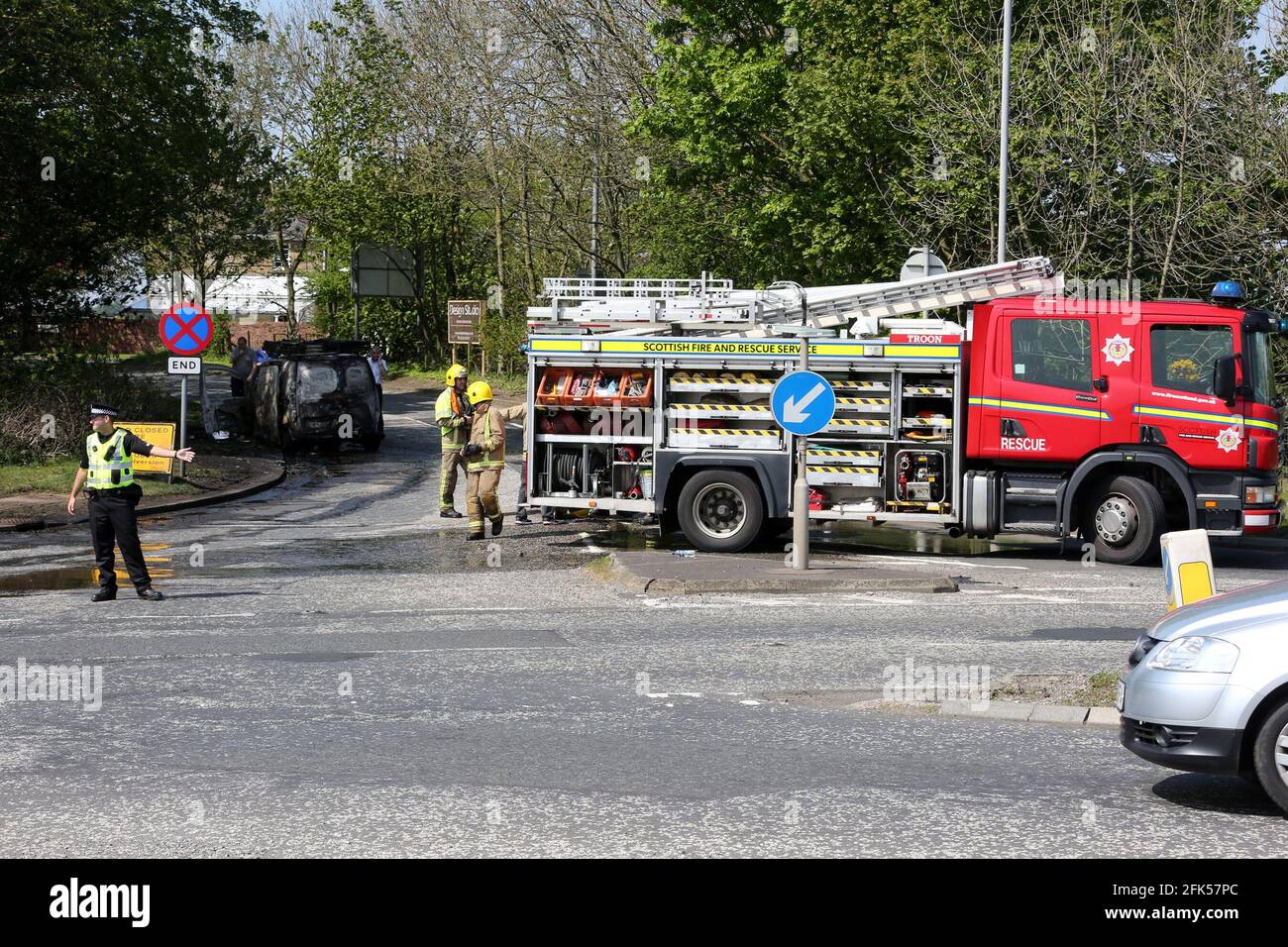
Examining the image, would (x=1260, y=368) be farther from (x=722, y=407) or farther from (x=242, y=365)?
(x=242, y=365)

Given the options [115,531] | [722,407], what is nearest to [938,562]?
[722,407]

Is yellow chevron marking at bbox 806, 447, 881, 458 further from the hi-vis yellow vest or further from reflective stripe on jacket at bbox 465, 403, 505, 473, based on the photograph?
the hi-vis yellow vest

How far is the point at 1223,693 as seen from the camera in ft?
22.0

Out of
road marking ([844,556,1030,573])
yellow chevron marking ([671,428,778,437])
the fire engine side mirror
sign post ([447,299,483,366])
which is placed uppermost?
sign post ([447,299,483,366])

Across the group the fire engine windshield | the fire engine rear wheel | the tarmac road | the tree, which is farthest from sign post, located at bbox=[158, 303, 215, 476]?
the fire engine windshield

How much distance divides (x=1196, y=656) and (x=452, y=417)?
48.3 ft

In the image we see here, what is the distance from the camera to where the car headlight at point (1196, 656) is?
6.72 metres

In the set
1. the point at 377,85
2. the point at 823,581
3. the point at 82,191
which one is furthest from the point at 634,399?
the point at 377,85

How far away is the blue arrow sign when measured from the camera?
1556 cm

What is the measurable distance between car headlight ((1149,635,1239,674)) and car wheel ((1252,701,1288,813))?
0.27 meters

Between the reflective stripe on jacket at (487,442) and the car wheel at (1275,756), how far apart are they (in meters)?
13.2

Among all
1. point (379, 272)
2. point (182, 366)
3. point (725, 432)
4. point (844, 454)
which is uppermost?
point (379, 272)

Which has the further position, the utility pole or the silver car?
the utility pole
